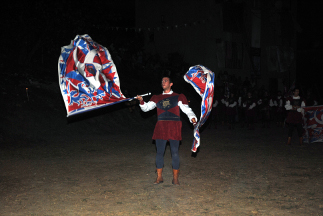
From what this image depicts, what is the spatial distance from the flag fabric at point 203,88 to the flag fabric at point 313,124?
5.85m

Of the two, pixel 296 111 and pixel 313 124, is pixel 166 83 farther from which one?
pixel 313 124

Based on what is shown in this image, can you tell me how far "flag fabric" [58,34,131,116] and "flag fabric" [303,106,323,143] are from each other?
23.8 feet

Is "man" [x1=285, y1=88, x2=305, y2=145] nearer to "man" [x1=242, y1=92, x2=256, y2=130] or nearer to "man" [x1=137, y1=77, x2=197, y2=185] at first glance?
"man" [x1=242, y1=92, x2=256, y2=130]

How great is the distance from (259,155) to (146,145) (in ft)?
12.4

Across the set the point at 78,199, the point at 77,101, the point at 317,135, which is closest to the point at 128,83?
the point at 317,135

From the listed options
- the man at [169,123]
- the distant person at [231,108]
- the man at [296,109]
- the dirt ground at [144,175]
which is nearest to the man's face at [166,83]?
the man at [169,123]

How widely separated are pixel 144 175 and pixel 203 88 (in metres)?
2.19

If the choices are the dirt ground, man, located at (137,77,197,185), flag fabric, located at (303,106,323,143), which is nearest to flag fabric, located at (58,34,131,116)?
man, located at (137,77,197,185)

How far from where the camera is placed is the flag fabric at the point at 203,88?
716 cm

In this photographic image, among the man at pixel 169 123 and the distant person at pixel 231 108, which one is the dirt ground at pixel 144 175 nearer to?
the man at pixel 169 123

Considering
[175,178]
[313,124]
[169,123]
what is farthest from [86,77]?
[313,124]

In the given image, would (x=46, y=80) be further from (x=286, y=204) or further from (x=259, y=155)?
(x=286, y=204)

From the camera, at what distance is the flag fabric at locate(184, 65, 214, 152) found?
7164 millimetres

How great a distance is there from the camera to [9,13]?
17.1 m
